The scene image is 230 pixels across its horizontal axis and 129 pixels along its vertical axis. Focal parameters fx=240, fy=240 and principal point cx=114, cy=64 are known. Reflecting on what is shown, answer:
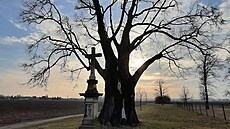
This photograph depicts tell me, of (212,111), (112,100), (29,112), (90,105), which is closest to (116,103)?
(112,100)

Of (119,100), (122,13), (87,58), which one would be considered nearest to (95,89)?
(119,100)

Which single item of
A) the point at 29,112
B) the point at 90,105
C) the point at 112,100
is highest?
the point at 112,100

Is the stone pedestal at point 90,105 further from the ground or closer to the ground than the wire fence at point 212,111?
further from the ground

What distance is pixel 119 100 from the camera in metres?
12.4

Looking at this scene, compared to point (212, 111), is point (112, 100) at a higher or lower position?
higher

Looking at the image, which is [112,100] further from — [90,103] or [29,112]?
[29,112]

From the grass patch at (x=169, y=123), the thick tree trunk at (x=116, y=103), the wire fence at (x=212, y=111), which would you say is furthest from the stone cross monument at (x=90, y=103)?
the wire fence at (x=212, y=111)

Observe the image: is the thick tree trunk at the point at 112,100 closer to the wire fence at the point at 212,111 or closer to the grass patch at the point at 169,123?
the grass patch at the point at 169,123

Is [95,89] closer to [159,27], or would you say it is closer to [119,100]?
[119,100]

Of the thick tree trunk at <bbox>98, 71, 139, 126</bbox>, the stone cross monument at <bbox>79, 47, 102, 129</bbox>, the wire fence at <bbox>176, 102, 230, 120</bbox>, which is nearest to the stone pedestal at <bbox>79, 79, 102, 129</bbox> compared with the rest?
the stone cross monument at <bbox>79, 47, 102, 129</bbox>

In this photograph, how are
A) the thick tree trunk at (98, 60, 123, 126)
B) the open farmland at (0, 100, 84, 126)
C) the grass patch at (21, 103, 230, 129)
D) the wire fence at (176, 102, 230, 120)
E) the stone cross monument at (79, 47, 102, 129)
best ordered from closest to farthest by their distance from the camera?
the stone cross monument at (79, 47, 102, 129) → the thick tree trunk at (98, 60, 123, 126) → the grass patch at (21, 103, 230, 129) → the wire fence at (176, 102, 230, 120) → the open farmland at (0, 100, 84, 126)

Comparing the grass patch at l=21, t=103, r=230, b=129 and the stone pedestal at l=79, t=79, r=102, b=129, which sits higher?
the stone pedestal at l=79, t=79, r=102, b=129

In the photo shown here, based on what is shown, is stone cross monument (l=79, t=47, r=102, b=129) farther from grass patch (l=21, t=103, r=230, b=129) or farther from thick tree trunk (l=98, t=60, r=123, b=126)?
thick tree trunk (l=98, t=60, r=123, b=126)

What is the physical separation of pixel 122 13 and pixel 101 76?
3.79 metres
